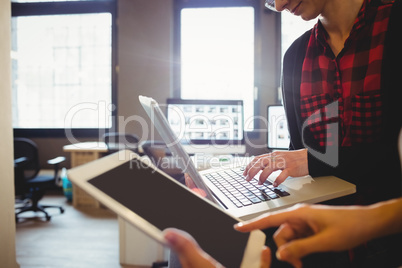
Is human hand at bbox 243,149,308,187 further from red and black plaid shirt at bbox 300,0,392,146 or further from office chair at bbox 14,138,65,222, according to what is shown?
office chair at bbox 14,138,65,222

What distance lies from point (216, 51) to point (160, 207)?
3.41 meters

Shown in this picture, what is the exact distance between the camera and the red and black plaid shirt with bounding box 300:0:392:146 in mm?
817

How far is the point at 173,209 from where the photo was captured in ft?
1.36

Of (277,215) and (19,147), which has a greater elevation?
(277,215)

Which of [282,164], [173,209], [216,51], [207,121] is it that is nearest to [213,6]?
[216,51]

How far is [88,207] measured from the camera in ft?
10.8

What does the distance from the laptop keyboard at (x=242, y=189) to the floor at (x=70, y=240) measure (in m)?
1.55

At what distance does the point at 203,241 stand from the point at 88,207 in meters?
3.25

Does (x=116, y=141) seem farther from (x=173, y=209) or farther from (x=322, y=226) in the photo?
Result: (x=322, y=226)

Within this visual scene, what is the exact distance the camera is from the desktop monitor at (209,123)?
6.70 feet

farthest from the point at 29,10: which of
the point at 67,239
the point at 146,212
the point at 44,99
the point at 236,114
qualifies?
the point at 146,212

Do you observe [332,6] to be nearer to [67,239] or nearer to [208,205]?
[208,205]

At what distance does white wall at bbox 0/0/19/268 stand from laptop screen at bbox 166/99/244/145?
1017mm

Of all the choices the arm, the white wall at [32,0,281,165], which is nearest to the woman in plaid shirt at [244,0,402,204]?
the arm
